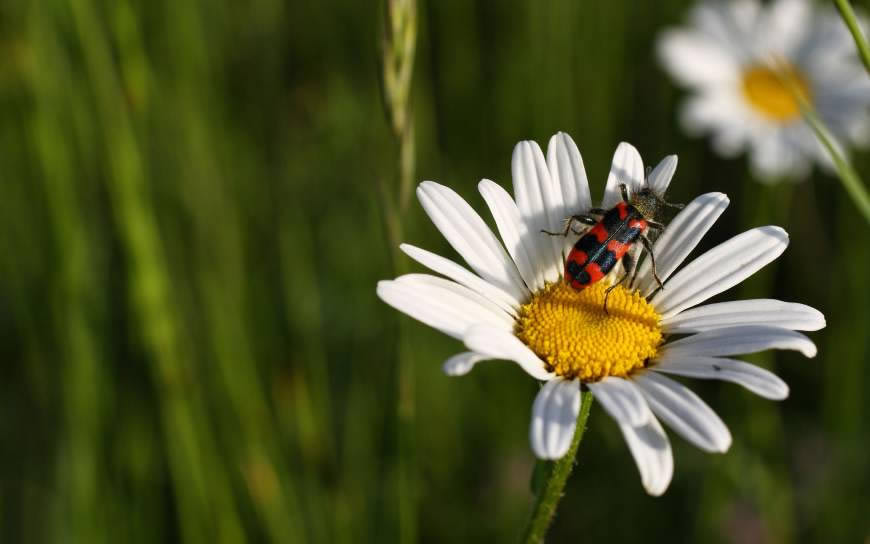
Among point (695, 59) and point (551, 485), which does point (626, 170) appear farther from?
point (695, 59)

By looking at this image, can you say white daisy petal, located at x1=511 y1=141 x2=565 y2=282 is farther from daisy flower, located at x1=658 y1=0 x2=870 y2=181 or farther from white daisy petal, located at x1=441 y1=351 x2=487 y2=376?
daisy flower, located at x1=658 y1=0 x2=870 y2=181

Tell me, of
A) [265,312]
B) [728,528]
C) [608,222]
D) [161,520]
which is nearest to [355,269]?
[265,312]

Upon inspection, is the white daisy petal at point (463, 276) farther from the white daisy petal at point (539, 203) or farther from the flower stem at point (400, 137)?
the flower stem at point (400, 137)

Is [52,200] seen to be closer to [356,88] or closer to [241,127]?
[241,127]

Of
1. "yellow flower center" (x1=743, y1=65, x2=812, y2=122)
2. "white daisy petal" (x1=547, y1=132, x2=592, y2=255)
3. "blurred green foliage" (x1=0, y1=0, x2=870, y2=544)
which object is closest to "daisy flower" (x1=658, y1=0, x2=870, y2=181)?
"yellow flower center" (x1=743, y1=65, x2=812, y2=122)

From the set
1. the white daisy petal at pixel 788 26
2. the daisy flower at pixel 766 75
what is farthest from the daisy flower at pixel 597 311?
the white daisy petal at pixel 788 26

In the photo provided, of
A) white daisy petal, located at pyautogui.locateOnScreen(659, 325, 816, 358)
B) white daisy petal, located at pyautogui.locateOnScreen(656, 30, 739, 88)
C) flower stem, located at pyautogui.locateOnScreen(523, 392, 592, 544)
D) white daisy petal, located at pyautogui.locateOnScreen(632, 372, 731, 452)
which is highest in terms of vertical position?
white daisy petal, located at pyautogui.locateOnScreen(656, 30, 739, 88)
